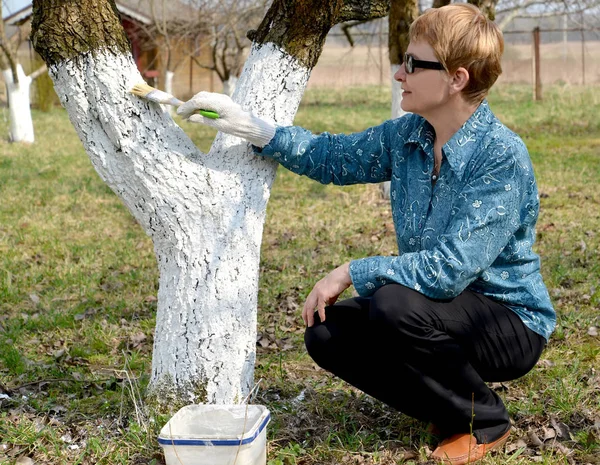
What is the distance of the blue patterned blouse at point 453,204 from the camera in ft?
8.25

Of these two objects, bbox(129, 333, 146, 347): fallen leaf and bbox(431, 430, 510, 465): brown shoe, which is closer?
bbox(431, 430, 510, 465): brown shoe

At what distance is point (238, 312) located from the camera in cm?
294

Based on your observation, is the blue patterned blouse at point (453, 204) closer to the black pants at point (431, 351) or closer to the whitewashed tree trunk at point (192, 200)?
the black pants at point (431, 351)

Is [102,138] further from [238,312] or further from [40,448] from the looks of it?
[40,448]

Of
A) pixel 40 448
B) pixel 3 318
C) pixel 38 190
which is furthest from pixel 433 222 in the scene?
pixel 38 190

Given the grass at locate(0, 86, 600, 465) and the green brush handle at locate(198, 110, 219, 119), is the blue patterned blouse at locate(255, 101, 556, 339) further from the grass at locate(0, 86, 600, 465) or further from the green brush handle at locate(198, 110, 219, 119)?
the grass at locate(0, 86, 600, 465)

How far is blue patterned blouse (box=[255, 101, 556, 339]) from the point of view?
8.25 feet

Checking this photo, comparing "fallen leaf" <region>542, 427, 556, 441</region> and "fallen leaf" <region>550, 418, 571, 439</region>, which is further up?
A: "fallen leaf" <region>542, 427, 556, 441</region>

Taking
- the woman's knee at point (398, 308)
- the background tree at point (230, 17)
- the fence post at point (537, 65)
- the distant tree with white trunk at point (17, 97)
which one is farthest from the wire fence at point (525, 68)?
the woman's knee at point (398, 308)

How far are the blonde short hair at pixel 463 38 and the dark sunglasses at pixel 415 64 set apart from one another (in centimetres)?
3

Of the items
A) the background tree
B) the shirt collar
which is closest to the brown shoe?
the shirt collar

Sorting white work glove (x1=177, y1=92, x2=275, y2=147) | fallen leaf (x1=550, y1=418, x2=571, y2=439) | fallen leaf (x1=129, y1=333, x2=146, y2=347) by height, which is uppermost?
white work glove (x1=177, y1=92, x2=275, y2=147)

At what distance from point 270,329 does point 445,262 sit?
6.72ft

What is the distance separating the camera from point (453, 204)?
259 cm
